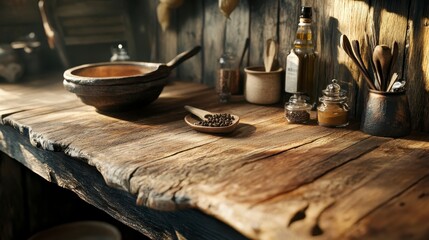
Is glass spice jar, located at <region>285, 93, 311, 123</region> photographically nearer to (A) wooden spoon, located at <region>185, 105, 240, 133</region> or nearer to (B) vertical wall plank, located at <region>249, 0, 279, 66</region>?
(A) wooden spoon, located at <region>185, 105, 240, 133</region>

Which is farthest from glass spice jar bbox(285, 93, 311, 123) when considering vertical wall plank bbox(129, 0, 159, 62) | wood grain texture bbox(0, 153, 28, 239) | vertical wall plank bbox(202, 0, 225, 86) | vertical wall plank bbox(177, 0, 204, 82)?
wood grain texture bbox(0, 153, 28, 239)

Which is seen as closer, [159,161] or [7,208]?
[159,161]

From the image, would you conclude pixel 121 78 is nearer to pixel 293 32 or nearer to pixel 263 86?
pixel 263 86

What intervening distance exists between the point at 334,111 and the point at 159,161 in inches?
20.0

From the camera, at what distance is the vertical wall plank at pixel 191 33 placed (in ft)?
6.00

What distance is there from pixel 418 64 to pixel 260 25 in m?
0.55

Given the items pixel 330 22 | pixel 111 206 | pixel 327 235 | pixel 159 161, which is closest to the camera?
pixel 327 235

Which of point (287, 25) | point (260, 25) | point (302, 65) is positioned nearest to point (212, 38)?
point (260, 25)

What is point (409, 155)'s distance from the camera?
1.09m

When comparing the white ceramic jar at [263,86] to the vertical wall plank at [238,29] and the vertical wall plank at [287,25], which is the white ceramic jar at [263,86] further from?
the vertical wall plank at [238,29]

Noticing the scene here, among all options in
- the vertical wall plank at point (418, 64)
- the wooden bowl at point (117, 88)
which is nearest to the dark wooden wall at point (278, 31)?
the vertical wall plank at point (418, 64)

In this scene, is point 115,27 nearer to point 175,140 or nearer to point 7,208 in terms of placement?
point 7,208

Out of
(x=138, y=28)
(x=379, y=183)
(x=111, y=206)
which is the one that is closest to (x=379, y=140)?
(x=379, y=183)

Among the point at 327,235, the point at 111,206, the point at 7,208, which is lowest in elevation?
the point at 7,208
